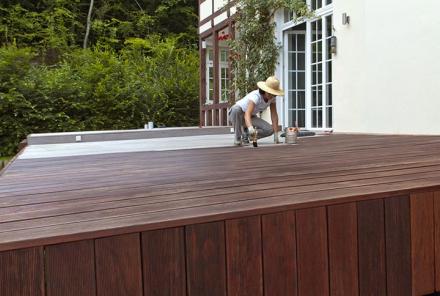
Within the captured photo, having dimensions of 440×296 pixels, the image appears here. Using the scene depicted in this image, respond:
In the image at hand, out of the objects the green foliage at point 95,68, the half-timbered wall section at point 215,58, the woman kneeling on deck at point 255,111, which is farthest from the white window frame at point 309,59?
the green foliage at point 95,68

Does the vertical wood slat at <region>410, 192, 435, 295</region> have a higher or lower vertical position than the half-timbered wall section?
lower

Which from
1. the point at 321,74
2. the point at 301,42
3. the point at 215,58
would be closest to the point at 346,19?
the point at 321,74

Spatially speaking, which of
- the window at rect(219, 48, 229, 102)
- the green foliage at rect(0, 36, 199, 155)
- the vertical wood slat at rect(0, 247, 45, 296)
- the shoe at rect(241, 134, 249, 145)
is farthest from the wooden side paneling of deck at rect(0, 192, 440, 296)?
the green foliage at rect(0, 36, 199, 155)

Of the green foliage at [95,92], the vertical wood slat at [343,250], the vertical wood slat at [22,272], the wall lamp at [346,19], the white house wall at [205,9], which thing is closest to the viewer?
the vertical wood slat at [22,272]

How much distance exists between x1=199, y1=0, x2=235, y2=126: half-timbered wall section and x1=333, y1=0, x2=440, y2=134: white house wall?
396 centimetres

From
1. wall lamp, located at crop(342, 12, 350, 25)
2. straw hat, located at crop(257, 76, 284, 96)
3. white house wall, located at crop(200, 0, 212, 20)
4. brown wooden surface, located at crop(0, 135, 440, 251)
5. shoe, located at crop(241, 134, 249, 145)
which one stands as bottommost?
brown wooden surface, located at crop(0, 135, 440, 251)

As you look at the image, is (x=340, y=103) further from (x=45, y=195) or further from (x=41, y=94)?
(x=41, y=94)

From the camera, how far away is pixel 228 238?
1.48 meters

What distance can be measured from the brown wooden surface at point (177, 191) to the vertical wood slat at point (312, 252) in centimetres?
5

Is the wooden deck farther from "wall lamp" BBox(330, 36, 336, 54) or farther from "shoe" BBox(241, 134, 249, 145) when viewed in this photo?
"wall lamp" BBox(330, 36, 336, 54)

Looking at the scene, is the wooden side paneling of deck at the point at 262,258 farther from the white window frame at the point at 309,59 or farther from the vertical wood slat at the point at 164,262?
the white window frame at the point at 309,59

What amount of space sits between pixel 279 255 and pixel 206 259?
25 cm

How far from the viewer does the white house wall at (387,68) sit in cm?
552

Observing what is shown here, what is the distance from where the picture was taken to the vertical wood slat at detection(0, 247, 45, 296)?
122 centimetres
